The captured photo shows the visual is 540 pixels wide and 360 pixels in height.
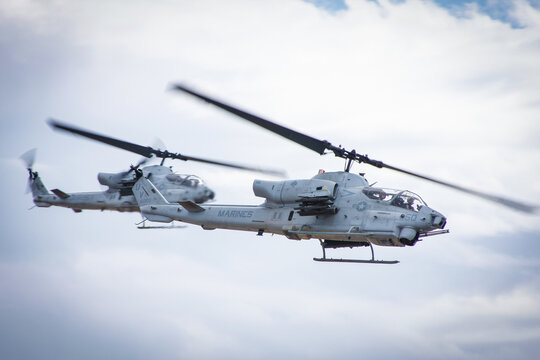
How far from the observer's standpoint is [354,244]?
82.4ft

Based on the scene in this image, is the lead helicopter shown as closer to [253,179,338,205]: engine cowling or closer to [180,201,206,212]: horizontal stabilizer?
[253,179,338,205]: engine cowling

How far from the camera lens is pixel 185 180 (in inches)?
1331

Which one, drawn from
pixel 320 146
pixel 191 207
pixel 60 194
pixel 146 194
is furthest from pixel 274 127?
pixel 60 194

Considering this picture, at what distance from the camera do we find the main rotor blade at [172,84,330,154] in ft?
70.1

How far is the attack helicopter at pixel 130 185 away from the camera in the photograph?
32.4m

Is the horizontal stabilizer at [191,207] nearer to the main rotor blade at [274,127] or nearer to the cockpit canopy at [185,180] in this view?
the cockpit canopy at [185,180]

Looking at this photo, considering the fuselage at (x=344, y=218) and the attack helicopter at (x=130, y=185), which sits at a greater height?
the attack helicopter at (x=130, y=185)

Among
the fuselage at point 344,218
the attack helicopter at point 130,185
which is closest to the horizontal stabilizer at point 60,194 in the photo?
the attack helicopter at point 130,185

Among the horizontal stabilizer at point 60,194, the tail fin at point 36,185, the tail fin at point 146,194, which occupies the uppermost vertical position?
the tail fin at point 36,185

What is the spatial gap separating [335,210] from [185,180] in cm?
1159

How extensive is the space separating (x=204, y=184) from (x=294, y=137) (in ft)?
34.4

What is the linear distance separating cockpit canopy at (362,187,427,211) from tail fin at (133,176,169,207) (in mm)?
10892

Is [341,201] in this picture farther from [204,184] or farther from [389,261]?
[204,184]

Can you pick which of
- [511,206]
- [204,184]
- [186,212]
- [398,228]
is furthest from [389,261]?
[204,184]
